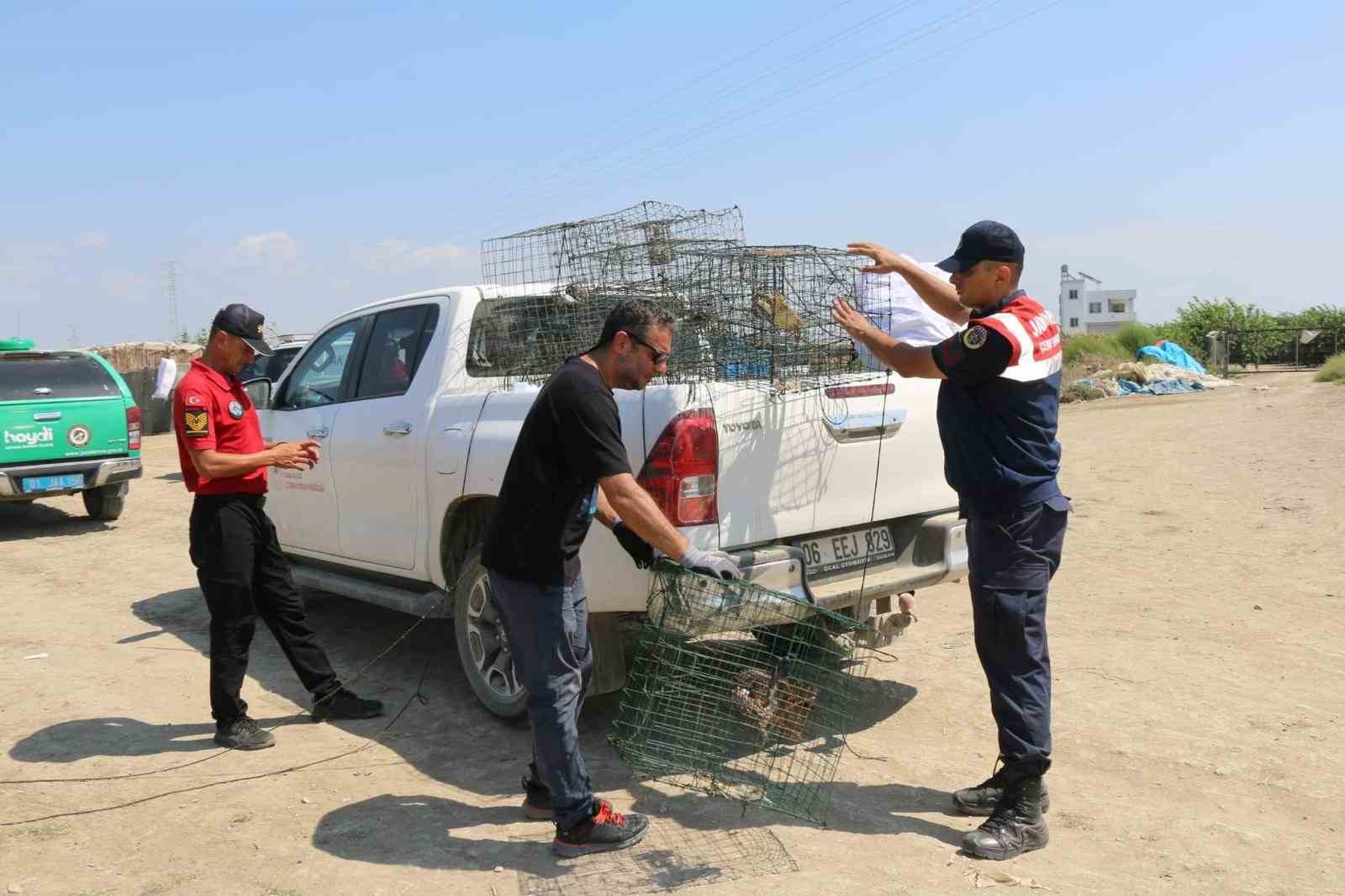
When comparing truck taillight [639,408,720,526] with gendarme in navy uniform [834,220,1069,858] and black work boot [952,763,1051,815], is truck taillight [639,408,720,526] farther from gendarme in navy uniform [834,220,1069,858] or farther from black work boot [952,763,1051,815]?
black work boot [952,763,1051,815]

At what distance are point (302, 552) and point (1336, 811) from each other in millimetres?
5614

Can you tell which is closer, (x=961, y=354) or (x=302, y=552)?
(x=961, y=354)

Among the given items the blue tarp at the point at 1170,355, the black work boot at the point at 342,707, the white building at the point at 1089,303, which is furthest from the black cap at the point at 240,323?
the white building at the point at 1089,303

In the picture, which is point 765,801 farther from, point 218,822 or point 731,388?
point 218,822

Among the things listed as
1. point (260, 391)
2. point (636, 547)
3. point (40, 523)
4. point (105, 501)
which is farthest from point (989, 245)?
point (40, 523)

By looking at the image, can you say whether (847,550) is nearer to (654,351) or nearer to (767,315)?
(767,315)

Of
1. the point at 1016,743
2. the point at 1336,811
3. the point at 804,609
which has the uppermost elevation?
the point at 804,609

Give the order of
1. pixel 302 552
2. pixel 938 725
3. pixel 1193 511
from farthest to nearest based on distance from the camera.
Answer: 1. pixel 1193 511
2. pixel 302 552
3. pixel 938 725

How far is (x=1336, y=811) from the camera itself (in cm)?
412

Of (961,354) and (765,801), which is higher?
(961,354)

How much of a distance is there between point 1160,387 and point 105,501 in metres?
22.3

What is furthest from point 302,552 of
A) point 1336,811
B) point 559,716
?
point 1336,811

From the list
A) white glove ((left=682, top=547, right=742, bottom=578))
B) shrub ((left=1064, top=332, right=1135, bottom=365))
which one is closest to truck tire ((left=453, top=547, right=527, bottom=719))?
white glove ((left=682, top=547, right=742, bottom=578))

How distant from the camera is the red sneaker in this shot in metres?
3.79
